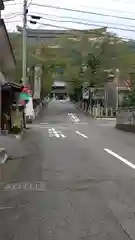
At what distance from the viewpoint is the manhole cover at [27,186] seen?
33.0 ft

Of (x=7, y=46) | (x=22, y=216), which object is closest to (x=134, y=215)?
(x=22, y=216)

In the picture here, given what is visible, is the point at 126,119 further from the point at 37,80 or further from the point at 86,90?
the point at 86,90

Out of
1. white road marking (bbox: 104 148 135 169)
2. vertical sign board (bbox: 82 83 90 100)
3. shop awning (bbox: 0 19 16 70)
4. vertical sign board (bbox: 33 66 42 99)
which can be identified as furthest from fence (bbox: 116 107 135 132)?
vertical sign board (bbox: 82 83 90 100)

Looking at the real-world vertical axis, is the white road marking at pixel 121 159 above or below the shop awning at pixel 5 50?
below

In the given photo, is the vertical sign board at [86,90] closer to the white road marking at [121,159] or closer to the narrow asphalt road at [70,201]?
the white road marking at [121,159]

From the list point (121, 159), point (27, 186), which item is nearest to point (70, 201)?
point (27, 186)

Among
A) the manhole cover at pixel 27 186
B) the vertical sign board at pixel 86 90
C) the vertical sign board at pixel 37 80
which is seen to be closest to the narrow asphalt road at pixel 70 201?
the manhole cover at pixel 27 186

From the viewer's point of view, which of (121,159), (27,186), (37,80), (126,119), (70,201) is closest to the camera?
(70,201)

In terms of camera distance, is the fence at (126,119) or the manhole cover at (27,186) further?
the fence at (126,119)

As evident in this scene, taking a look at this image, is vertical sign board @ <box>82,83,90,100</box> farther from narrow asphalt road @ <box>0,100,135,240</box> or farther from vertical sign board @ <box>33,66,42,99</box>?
narrow asphalt road @ <box>0,100,135,240</box>

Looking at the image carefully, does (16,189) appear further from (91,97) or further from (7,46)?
(91,97)

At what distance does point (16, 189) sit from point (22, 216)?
107 inches

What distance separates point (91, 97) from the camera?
237 feet

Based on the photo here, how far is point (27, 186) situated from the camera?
1040 cm
